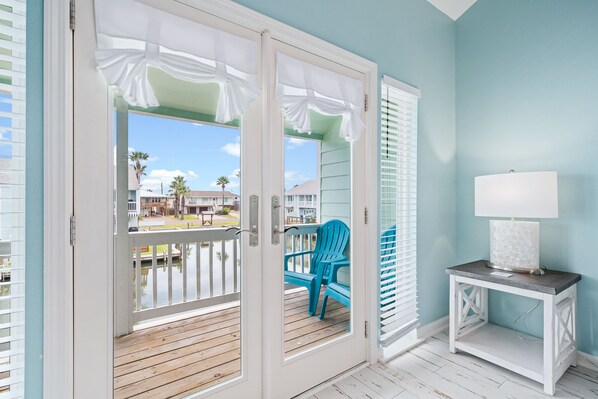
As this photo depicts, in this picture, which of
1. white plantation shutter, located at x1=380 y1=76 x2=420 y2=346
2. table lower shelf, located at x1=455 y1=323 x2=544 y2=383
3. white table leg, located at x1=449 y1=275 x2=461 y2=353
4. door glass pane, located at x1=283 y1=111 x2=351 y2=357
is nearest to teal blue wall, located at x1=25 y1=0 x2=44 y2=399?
door glass pane, located at x1=283 y1=111 x2=351 y2=357

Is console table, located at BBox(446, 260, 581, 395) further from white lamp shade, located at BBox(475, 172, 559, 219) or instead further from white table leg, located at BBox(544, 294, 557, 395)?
white lamp shade, located at BBox(475, 172, 559, 219)

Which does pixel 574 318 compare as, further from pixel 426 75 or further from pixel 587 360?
pixel 426 75

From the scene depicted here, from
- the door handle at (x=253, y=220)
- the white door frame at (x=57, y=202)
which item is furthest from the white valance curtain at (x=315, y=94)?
the white door frame at (x=57, y=202)

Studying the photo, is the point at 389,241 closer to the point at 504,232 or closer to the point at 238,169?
the point at 504,232

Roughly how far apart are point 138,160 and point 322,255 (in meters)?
1.23

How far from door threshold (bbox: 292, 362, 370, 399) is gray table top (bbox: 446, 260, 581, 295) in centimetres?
99

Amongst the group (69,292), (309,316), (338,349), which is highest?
(69,292)

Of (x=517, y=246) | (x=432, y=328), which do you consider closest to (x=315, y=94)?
(x=517, y=246)

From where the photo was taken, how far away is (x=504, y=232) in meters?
2.25

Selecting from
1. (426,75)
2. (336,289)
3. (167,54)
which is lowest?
(336,289)

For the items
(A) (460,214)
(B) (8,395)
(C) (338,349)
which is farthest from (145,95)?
(A) (460,214)

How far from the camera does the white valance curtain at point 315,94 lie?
173cm

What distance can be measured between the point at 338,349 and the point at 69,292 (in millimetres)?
1576

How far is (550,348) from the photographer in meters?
1.84
